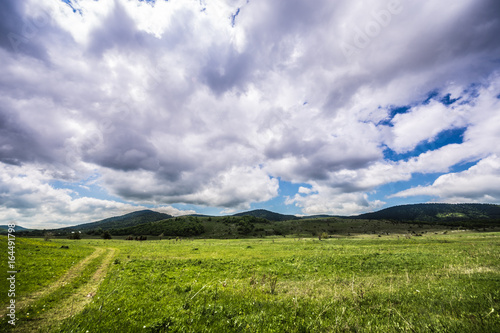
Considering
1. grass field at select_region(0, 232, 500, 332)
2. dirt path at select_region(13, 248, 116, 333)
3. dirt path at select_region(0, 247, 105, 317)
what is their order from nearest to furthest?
grass field at select_region(0, 232, 500, 332) < dirt path at select_region(13, 248, 116, 333) < dirt path at select_region(0, 247, 105, 317)

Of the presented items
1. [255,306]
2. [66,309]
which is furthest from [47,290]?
[255,306]

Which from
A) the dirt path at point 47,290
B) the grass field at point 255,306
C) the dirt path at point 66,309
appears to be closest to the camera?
the grass field at point 255,306

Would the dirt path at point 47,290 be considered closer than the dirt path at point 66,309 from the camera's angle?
No

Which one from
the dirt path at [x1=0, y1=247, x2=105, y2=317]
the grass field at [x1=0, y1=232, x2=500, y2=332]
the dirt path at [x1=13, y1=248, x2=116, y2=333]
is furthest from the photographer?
the dirt path at [x1=0, y1=247, x2=105, y2=317]

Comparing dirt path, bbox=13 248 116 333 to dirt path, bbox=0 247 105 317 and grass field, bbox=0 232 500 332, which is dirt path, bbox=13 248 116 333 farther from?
dirt path, bbox=0 247 105 317

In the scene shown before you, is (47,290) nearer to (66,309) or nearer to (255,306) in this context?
(66,309)

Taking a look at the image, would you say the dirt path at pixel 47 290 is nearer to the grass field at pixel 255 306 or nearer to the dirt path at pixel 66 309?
the grass field at pixel 255 306

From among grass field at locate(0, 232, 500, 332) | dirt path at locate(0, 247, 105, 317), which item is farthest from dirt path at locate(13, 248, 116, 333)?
dirt path at locate(0, 247, 105, 317)

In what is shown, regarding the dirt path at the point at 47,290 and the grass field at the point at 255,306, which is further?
the dirt path at the point at 47,290

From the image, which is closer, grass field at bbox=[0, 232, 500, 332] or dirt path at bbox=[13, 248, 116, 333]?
grass field at bbox=[0, 232, 500, 332]

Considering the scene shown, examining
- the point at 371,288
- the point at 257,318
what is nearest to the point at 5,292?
the point at 257,318

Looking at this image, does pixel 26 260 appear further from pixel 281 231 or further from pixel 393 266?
pixel 281 231

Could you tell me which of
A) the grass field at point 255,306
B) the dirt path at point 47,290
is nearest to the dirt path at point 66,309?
the grass field at point 255,306

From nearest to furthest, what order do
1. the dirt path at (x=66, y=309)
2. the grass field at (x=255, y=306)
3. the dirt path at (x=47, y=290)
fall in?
the grass field at (x=255, y=306) → the dirt path at (x=66, y=309) → the dirt path at (x=47, y=290)
